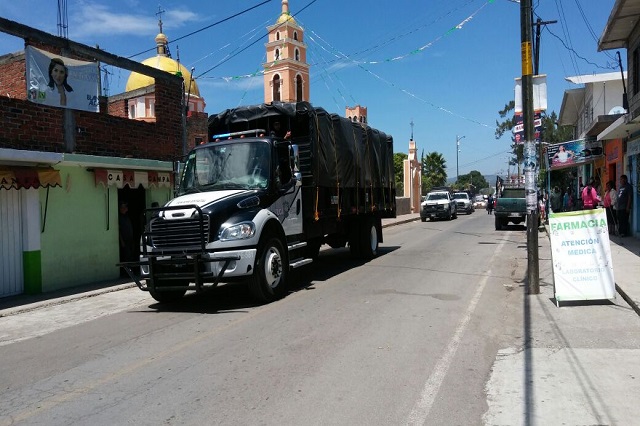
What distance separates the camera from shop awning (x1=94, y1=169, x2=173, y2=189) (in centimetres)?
1181

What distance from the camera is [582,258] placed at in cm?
795

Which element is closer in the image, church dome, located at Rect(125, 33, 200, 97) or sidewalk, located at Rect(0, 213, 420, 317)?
sidewalk, located at Rect(0, 213, 420, 317)

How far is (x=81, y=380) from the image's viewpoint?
5.20 meters

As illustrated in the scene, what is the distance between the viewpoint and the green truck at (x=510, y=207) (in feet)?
74.1

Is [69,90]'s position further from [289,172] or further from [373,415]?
[373,415]

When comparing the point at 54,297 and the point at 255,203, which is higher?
the point at 255,203

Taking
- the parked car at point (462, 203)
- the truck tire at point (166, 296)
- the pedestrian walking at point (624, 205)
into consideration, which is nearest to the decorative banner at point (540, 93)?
the truck tire at point (166, 296)

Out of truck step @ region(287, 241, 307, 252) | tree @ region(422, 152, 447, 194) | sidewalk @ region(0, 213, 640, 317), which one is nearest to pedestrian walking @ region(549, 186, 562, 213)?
sidewalk @ region(0, 213, 640, 317)

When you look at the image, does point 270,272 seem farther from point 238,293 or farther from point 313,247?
point 313,247

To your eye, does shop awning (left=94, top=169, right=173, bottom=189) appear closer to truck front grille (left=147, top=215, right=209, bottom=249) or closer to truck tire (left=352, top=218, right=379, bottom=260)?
truck front grille (left=147, top=215, right=209, bottom=249)

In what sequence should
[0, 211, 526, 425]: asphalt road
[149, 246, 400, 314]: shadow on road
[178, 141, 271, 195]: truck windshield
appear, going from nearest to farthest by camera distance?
[0, 211, 526, 425]: asphalt road
[149, 246, 400, 314]: shadow on road
[178, 141, 271, 195]: truck windshield

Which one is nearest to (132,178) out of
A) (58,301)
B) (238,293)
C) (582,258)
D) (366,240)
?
(58,301)

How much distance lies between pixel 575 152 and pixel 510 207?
357cm

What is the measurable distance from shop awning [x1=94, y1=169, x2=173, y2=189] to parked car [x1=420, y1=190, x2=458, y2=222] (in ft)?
69.5
